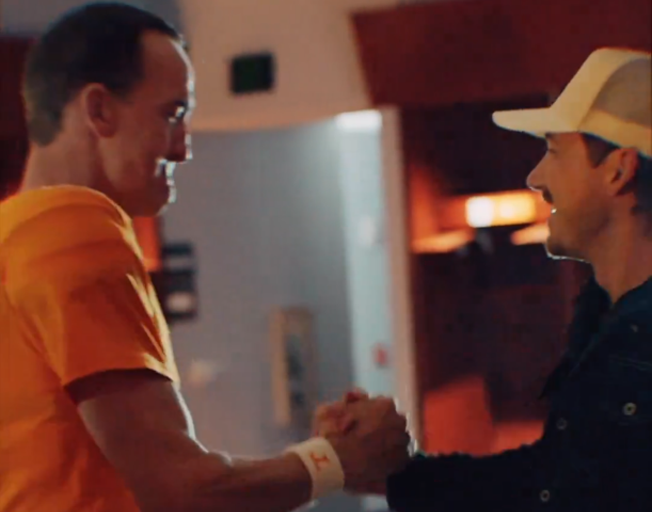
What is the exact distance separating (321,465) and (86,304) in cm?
38

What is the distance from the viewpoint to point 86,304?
2.92ft

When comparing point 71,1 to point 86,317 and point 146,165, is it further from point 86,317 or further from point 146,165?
point 86,317

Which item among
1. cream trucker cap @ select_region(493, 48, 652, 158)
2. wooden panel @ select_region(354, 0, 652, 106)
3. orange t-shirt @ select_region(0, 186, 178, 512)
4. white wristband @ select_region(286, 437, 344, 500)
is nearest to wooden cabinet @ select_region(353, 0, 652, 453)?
wooden panel @ select_region(354, 0, 652, 106)

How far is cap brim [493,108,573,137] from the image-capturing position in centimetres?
110

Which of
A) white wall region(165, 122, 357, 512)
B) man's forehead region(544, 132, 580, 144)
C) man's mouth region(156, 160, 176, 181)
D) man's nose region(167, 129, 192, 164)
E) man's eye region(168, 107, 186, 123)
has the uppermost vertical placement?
man's eye region(168, 107, 186, 123)

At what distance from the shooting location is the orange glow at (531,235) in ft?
8.56

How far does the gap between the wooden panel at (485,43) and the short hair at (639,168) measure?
125cm

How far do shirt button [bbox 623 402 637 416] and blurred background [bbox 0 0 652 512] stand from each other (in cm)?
138

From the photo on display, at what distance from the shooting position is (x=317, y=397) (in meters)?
3.60

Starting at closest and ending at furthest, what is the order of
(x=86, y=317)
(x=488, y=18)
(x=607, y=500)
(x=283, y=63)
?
(x=86, y=317) → (x=607, y=500) → (x=488, y=18) → (x=283, y=63)

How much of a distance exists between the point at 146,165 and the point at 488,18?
1515 mm

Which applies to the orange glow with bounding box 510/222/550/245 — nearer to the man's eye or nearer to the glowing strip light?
the glowing strip light

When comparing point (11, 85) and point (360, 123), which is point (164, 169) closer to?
point (11, 85)

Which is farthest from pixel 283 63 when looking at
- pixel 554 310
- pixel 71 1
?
pixel 554 310
